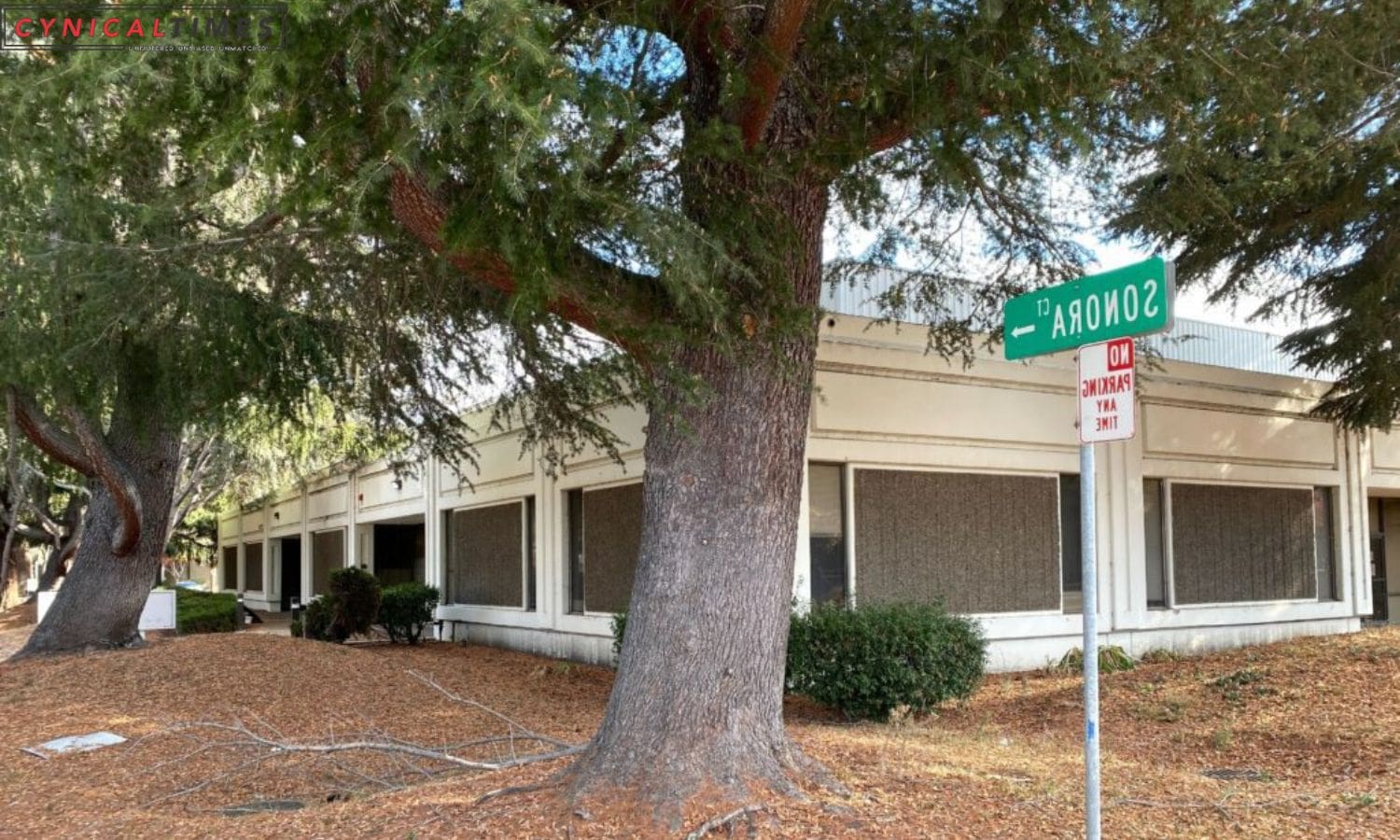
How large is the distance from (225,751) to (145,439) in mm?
5741

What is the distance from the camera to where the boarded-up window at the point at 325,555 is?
29.7 meters

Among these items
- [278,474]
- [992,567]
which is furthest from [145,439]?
[278,474]

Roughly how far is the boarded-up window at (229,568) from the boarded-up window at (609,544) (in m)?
31.2

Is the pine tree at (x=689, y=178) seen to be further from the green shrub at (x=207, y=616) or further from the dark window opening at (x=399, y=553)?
the dark window opening at (x=399, y=553)

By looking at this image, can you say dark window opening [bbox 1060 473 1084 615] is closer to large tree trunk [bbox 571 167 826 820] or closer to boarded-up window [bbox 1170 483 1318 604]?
boarded-up window [bbox 1170 483 1318 604]

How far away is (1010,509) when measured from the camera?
47.1ft

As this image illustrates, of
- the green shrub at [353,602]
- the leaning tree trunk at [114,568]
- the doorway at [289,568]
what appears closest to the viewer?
the leaning tree trunk at [114,568]

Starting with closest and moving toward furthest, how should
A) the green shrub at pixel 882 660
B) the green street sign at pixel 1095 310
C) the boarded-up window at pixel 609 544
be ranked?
the green street sign at pixel 1095 310, the green shrub at pixel 882 660, the boarded-up window at pixel 609 544

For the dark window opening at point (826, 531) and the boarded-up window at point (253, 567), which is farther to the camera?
the boarded-up window at point (253, 567)

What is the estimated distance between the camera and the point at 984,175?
1021 cm

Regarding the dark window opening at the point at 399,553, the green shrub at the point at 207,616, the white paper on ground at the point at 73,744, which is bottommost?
the green shrub at the point at 207,616

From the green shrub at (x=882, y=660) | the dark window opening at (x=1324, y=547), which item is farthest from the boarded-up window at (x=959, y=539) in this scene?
the dark window opening at (x=1324, y=547)

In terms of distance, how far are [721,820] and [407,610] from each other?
14913 millimetres

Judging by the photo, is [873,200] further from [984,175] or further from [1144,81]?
[1144,81]
